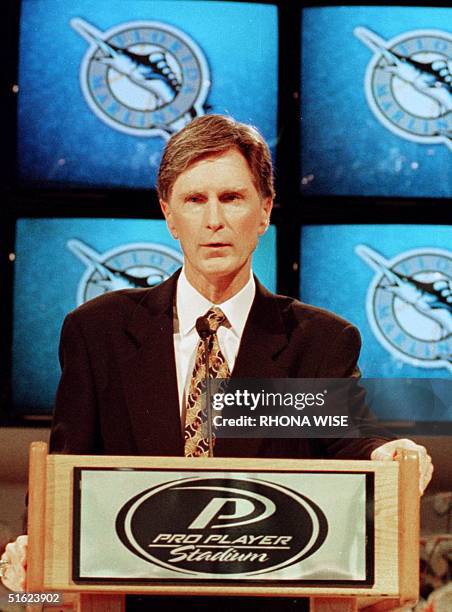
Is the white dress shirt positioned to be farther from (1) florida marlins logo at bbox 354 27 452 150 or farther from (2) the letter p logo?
(1) florida marlins logo at bbox 354 27 452 150

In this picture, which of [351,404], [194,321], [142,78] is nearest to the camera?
[351,404]

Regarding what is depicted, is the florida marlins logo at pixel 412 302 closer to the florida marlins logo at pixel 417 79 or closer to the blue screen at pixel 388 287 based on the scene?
the blue screen at pixel 388 287

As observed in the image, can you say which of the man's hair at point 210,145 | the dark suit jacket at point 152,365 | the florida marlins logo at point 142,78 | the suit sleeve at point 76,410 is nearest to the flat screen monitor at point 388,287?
the florida marlins logo at point 142,78

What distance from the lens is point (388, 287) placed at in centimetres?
266

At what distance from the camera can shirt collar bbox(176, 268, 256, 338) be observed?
1.80 m

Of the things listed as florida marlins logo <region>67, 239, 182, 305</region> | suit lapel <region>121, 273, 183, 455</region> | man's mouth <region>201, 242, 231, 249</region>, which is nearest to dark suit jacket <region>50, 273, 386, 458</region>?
suit lapel <region>121, 273, 183, 455</region>

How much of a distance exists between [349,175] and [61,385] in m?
1.25

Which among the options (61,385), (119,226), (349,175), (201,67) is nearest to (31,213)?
(119,226)

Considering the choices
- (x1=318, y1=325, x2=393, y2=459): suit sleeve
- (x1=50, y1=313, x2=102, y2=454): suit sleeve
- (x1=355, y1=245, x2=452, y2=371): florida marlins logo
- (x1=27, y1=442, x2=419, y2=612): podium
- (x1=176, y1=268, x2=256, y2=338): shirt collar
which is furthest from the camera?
(x1=355, y1=245, x2=452, y2=371): florida marlins logo

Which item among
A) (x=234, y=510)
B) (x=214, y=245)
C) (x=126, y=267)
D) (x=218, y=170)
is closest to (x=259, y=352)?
(x=214, y=245)

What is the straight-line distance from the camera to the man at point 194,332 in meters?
1.69

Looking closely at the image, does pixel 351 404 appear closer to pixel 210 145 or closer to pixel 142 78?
pixel 210 145

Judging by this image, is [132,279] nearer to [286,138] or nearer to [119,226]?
[119,226]

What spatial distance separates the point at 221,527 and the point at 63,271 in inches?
59.0
